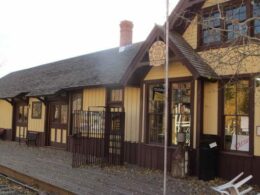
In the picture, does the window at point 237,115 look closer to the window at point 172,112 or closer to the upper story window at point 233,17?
the window at point 172,112

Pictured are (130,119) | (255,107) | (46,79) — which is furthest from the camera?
(46,79)

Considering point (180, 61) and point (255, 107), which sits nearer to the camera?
point (255, 107)

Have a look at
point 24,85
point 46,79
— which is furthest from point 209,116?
point 24,85

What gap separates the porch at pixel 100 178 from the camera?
27.7ft

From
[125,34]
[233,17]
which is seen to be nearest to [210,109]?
[233,17]

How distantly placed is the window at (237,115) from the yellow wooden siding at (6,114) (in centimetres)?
1611

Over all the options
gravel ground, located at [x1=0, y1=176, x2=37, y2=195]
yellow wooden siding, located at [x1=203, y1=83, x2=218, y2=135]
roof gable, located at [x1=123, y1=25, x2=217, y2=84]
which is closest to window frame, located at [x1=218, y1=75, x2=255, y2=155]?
yellow wooden siding, located at [x1=203, y1=83, x2=218, y2=135]

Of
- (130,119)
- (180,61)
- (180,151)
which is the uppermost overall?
(180,61)

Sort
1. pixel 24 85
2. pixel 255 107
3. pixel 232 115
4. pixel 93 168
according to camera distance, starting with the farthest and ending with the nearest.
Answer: pixel 24 85, pixel 93 168, pixel 232 115, pixel 255 107

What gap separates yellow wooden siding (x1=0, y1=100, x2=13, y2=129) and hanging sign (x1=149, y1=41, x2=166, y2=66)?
14538 millimetres

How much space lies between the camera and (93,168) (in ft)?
37.4

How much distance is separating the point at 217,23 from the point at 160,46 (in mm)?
1866

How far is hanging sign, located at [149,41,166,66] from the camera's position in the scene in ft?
33.2

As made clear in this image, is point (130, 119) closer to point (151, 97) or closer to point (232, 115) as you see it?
point (151, 97)
